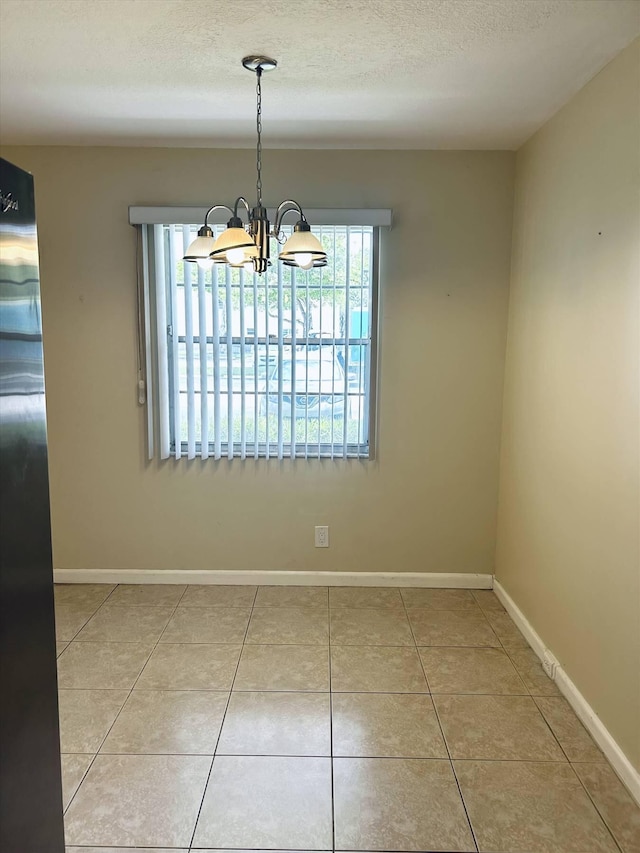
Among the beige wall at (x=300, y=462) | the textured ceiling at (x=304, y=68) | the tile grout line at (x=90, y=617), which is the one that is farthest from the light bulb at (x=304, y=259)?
the tile grout line at (x=90, y=617)

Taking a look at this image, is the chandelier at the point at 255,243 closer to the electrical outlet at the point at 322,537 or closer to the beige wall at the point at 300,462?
the beige wall at the point at 300,462

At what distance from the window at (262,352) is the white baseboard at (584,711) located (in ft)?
4.18

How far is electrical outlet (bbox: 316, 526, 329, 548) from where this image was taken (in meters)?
3.57

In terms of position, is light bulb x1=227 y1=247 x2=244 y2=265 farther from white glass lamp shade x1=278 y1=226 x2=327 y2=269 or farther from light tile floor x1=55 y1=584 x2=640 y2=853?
light tile floor x1=55 y1=584 x2=640 y2=853

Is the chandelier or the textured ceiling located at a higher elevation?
the textured ceiling

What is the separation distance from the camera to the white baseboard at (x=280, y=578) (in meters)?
3.60

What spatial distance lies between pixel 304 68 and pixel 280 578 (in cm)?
269

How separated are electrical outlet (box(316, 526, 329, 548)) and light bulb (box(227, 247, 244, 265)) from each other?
6.25 ft

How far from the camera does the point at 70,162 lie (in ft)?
10.8

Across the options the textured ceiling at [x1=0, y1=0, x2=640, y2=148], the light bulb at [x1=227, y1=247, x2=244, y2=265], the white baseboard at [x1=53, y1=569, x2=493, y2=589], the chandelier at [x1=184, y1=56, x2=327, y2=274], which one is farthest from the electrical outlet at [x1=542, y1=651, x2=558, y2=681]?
the textured ceiling at [x1=0, y1=0, x2=640, y2=148]

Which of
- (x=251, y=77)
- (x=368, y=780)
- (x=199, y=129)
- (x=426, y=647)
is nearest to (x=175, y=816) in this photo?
(x=368, y=780)

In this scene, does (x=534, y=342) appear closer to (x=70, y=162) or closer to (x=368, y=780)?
(x=368, y=780)

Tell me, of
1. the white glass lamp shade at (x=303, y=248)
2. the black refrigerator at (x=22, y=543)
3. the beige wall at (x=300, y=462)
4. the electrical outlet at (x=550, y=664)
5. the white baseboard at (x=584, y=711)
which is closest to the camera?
the black refrigerator at (x=22, y=543)

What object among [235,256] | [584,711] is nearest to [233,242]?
[235,256]
